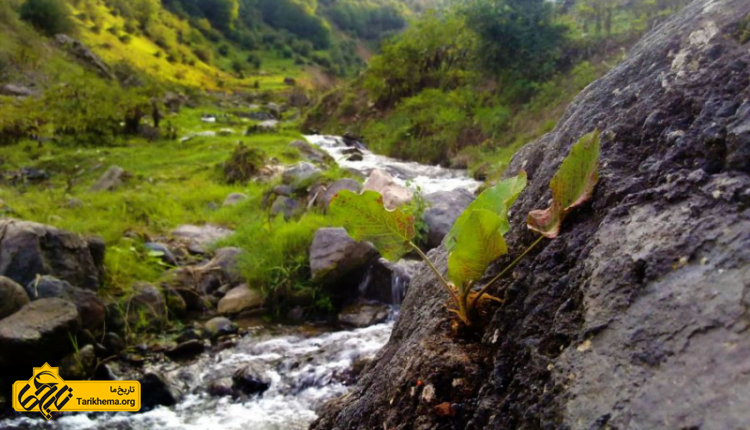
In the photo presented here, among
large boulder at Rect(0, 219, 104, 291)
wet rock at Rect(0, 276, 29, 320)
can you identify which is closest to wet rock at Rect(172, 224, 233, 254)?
large boulder at Rect(0, 219, 104, 291)

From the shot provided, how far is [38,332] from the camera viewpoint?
412 centimetres

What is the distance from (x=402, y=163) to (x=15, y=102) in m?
11.3

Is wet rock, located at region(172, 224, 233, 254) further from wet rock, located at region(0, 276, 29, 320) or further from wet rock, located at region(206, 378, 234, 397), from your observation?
wet rock, located at region(206, 378, 234, 397)

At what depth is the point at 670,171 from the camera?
1125 millimetres

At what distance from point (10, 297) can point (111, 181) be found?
7.00 metres

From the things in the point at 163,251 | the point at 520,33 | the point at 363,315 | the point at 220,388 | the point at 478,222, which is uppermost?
the point at 520,33

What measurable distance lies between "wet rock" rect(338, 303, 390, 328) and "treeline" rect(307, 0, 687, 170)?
6231 millimetres

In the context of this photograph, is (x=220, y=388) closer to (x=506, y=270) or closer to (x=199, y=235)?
(x=506, y=270)

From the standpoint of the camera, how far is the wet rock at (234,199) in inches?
383

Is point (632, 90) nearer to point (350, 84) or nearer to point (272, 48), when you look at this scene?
point (350, 84)

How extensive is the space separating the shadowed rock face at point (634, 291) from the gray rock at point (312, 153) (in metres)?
12.4

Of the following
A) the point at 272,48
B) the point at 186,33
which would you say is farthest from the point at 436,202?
the point at 272,48

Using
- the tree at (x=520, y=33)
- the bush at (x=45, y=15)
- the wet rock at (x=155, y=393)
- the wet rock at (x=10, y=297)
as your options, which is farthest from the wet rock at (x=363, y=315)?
the bush at (x=45, y=15)

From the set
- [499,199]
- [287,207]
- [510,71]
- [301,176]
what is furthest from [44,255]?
[510,71]
